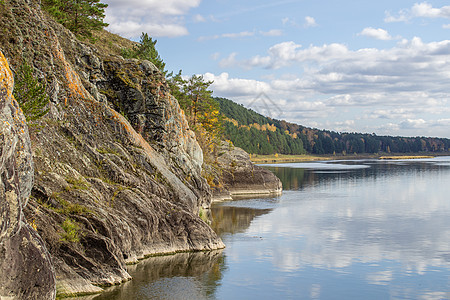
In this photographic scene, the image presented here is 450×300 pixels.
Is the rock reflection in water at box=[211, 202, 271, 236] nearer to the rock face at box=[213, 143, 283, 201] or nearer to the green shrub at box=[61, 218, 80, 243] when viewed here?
the rock face at box=[213, 143, 283, 201]

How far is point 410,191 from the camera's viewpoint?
8619cm

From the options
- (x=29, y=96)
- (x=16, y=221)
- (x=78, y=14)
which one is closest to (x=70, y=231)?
(x=16, y=221)

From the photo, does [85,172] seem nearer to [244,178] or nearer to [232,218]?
[232,218]

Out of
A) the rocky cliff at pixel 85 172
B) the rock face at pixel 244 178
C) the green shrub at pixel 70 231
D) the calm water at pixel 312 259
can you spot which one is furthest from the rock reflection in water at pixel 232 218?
the green shrub at pixel 70 231

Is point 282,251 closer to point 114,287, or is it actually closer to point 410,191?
point 114,287

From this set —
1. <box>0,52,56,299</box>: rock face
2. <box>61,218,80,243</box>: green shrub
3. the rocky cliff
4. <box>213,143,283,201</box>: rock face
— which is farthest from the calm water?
<box>213,143,283,201</box>: rock face

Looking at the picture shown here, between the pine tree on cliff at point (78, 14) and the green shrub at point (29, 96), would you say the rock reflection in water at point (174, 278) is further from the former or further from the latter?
the pine tree on cliff at point (78, 14)

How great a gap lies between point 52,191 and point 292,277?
53.9ft

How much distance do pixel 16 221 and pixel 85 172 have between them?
1475 cm

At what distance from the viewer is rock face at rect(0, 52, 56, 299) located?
19922 millimetres

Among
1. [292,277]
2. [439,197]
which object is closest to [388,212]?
[439,197]

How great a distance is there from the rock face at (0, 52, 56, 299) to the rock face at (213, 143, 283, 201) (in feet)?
185

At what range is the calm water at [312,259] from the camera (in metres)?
29.4

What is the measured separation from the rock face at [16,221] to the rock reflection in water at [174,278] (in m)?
4.05
